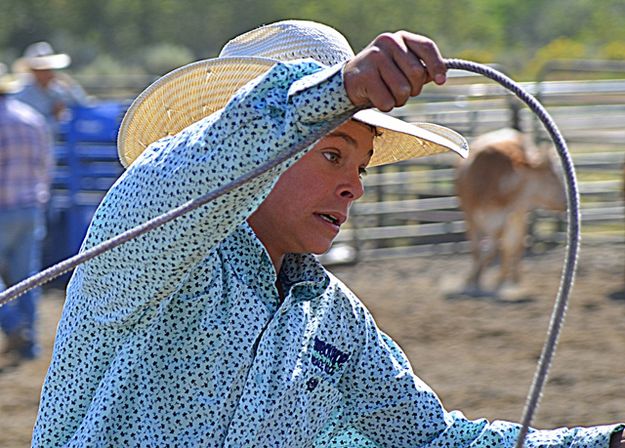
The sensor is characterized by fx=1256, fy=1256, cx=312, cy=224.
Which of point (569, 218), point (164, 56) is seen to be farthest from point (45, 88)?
point (164, 56)

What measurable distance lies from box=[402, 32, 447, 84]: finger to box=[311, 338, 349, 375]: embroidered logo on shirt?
1.73 feet

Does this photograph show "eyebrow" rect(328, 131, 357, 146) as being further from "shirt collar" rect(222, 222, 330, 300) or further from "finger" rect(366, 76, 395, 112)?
"finger" rect(366, 76, 395, 112)

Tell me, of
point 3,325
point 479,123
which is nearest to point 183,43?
point 479,123

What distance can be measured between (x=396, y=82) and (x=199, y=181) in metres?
0.29

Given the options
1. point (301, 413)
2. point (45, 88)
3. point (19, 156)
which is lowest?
point (45, 88)

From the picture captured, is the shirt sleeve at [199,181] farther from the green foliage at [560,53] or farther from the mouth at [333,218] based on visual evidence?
the green foliage at [560,53]

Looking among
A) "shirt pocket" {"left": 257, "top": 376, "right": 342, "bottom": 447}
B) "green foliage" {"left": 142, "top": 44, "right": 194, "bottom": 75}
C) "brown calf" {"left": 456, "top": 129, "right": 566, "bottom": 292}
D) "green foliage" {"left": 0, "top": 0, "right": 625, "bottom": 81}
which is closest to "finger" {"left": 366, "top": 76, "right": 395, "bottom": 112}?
"shirt pocket" {"left": 257, "top": 376, "right": 342, "bottom": 447}

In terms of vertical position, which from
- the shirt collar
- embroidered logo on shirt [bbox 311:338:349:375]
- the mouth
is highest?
the mouth

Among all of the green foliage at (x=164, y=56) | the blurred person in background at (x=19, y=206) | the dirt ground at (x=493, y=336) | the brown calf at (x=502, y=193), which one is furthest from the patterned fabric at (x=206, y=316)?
the green foliage at (x=164, y=56)

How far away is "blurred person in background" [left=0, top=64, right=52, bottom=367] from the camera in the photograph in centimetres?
636

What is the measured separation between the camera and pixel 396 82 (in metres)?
1.38

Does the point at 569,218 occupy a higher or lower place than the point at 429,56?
lower

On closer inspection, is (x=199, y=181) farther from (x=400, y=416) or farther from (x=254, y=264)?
(x=400, y=416)

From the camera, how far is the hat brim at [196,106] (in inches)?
71.6
